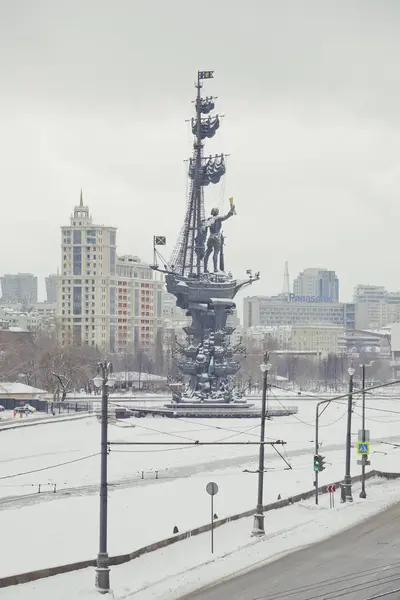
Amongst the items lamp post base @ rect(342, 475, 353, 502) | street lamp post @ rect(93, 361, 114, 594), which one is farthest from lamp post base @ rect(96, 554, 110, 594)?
lamp post base @ rect(342, 475, 353, 502)

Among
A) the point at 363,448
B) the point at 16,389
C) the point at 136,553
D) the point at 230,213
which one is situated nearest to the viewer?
the point at 136,553

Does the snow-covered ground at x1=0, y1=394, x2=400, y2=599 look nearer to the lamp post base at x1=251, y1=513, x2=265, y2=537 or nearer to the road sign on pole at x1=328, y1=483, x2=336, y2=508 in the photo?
the road sign on pole at x1=328, y1=483, x2=336, y2=508

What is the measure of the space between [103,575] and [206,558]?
17.0 feet

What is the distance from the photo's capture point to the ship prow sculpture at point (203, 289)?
95312 mm

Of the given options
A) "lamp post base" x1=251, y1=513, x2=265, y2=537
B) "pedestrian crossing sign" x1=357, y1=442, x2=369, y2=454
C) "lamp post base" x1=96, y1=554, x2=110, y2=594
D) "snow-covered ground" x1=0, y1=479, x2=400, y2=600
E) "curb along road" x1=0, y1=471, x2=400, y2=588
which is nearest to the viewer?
"snow-covered ground" x1=0, y1=479, x2=400, y2=600

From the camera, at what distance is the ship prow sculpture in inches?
3752

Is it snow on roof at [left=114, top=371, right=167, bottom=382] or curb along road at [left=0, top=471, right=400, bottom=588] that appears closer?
curb along road at [left=0, top=471, right=400, bottom=588]

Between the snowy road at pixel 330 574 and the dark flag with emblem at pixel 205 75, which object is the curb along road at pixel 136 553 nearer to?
the snowy road at pixel 330 574

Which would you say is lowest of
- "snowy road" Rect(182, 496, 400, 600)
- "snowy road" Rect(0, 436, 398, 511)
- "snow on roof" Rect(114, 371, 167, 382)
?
"snowy road" Rect(0, 436, 398, 511)

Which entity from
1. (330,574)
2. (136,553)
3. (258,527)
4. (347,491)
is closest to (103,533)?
(136,553)

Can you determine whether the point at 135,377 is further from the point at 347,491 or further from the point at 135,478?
the point at 347,491

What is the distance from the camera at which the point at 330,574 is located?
29.8 metres

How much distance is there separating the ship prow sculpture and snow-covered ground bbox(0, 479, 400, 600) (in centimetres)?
5229

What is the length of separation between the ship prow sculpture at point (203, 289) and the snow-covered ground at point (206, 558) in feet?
172
